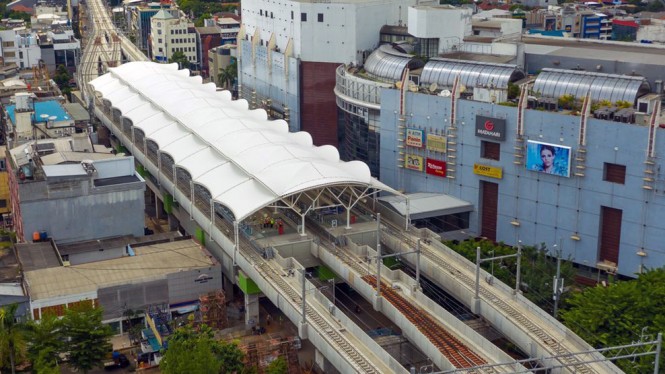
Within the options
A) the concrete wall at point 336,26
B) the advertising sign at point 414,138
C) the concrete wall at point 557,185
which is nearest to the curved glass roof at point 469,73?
the concrete wall at point 557,185

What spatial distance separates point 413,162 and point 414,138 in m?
1.92

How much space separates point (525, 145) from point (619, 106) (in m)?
6.43

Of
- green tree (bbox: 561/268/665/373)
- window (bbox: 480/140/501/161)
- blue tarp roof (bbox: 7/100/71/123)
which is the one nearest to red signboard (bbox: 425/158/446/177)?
window (bbox: 480/140/501/161)

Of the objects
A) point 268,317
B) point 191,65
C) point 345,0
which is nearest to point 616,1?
point 191,65

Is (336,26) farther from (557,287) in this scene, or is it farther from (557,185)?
(557,287)

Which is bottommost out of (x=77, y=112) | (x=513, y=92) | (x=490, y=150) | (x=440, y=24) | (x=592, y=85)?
(x=77, y=112)

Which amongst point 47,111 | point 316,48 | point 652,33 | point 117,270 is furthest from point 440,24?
point 652,33

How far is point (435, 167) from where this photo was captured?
219ft

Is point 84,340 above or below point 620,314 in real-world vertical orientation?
below

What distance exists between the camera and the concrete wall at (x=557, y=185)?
55719 millimetres

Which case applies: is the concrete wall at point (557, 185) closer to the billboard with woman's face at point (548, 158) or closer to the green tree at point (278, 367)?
the billboard with woman's face at point (548, 158)

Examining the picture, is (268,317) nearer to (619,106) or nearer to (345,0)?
(619,106)

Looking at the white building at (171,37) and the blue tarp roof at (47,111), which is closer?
the blue tarp roof at (47,111)

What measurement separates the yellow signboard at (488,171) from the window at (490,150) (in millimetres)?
685
